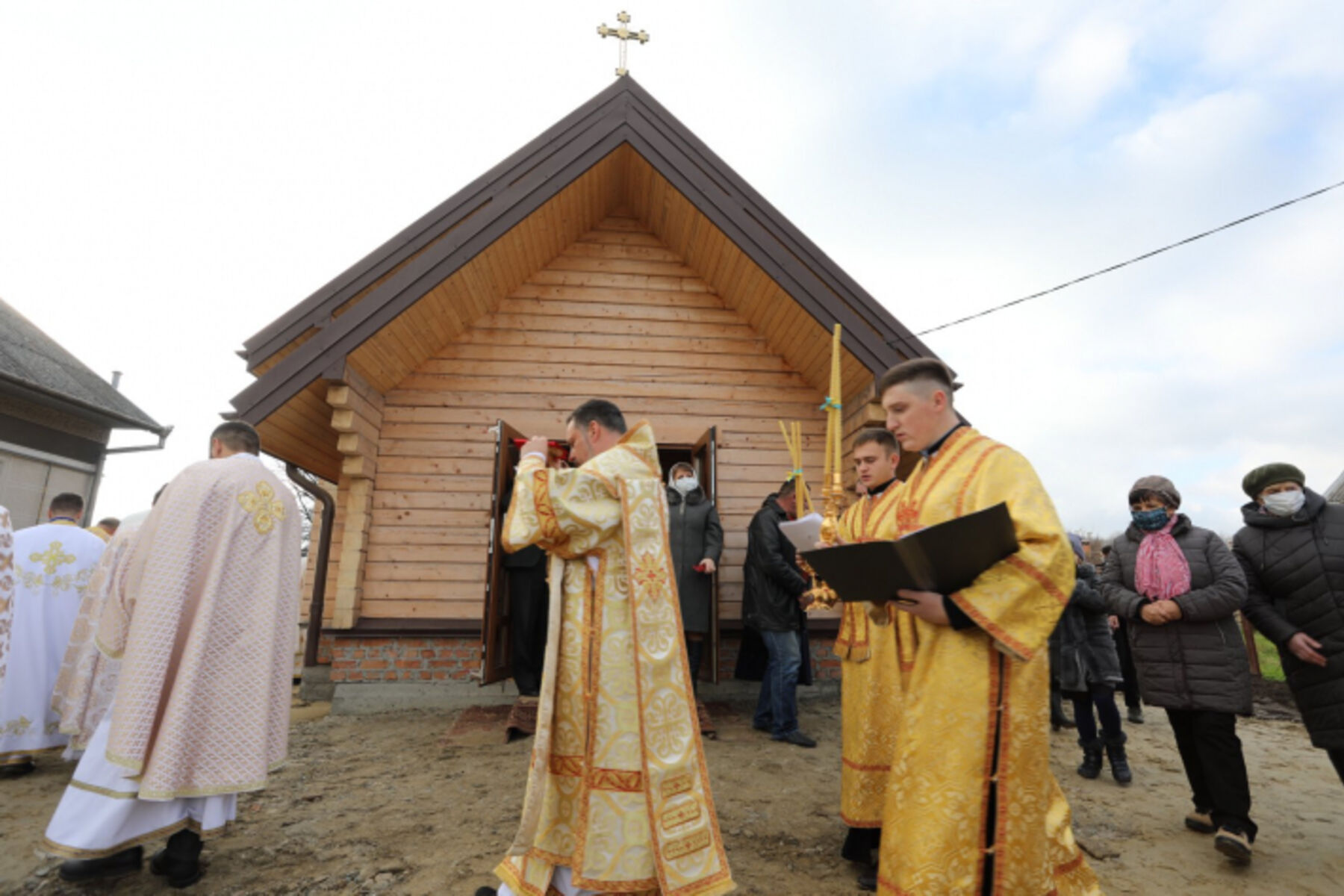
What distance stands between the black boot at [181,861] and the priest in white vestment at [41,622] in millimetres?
2463

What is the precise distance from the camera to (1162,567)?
3.79 meters

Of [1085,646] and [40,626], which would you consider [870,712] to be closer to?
[1085,646]

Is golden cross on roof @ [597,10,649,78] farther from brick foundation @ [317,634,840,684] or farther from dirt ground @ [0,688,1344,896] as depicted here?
dirt ground @ [0,688,1344,896]

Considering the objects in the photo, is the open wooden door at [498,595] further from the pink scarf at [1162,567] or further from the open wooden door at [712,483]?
the pink scarf at [1162,567]

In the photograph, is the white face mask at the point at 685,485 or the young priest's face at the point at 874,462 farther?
the white face mask at the point at 685,485

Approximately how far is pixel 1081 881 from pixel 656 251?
7.05 meters

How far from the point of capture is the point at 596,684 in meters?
2.53

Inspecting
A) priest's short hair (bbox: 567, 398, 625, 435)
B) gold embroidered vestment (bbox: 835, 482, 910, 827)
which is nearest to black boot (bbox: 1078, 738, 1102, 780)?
gold embroidered vestment (bbox: 835, 482, 910, 827)

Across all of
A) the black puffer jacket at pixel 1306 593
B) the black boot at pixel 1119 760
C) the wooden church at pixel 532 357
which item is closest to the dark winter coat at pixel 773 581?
the wooden church at pixel 532 357

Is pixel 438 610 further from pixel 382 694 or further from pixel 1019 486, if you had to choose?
pixel 1019 486

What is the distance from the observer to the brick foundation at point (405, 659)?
6508mm

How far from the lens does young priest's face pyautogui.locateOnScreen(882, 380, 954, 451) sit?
234cm

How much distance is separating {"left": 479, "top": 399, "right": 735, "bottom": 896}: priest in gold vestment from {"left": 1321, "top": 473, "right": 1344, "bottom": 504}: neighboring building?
1582 cm

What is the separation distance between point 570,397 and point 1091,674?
534 cm
